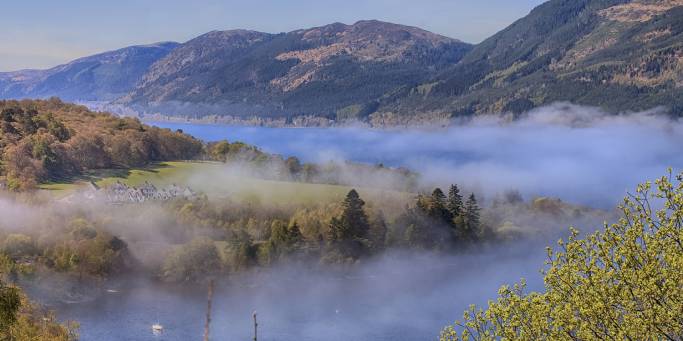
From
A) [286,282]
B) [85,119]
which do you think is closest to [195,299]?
[286,282]

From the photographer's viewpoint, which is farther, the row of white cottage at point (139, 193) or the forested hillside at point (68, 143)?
the forested hillside at point (68, 143)

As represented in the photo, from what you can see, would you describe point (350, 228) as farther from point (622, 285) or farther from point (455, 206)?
point (622, 285)

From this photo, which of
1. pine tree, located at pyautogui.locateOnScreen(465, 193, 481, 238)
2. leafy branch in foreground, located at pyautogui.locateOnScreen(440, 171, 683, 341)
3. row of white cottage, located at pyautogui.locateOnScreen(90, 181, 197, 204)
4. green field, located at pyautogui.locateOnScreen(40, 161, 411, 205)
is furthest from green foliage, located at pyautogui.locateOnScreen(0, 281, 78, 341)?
pine tree, located at pyautogui.locateOnScreen(465, 193, 481, 238)

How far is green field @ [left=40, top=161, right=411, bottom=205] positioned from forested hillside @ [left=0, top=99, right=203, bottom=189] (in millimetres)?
4776

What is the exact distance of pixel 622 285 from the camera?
18.6 meters

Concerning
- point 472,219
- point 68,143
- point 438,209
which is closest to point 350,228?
point 438,209

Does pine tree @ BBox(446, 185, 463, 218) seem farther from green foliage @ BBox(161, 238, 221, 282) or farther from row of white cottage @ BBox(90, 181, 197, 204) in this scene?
green foliage @ BBox(161, 238, 221, 282)

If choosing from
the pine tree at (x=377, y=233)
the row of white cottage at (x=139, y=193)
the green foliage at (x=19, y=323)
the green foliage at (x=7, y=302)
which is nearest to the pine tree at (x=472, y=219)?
the pine tree at (x=377, y=233)

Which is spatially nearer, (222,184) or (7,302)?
(7,302)

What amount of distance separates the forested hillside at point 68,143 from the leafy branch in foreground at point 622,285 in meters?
131

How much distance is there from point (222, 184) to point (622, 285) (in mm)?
147440

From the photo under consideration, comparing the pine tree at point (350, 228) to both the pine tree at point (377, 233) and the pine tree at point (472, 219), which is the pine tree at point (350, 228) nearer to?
the pine tree at point (377, 233)

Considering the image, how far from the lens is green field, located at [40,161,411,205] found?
150125 millimetres

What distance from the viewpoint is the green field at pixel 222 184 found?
150125 millimetres
